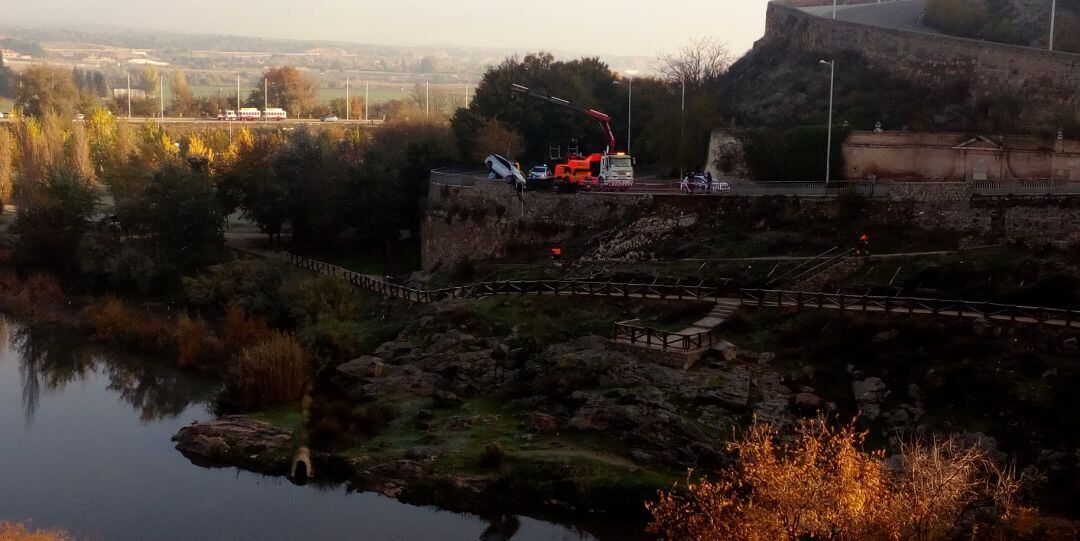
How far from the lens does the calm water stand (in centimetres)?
2444

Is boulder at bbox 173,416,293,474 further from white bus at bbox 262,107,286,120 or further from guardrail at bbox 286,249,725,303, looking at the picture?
white bus at bbox 262,107,286,120

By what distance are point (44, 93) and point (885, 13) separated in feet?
242

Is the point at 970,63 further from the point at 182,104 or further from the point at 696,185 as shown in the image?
the point at 182,104

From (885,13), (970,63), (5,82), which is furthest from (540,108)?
(5,82)

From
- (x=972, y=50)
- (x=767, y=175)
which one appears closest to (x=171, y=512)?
(x=767, y=175)

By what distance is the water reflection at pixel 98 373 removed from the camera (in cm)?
3438

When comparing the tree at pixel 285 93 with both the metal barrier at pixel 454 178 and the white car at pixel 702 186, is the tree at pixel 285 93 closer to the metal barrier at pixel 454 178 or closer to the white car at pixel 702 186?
the metal barrier at pixel 454 178

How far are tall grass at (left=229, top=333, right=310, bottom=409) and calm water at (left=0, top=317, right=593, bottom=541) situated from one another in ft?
5.23

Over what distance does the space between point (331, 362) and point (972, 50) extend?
1107 inches

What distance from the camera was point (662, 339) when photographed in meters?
28.9

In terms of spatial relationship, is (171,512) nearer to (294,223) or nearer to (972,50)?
(294,223)

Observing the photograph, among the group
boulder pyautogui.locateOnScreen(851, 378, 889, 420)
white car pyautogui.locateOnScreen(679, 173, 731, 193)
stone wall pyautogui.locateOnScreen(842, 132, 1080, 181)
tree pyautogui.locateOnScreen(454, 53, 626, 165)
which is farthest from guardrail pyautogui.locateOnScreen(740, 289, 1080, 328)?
tree pyautogui.locateOnScreen(454, 53, 626, 165)

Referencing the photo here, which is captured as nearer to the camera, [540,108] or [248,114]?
[540,108]

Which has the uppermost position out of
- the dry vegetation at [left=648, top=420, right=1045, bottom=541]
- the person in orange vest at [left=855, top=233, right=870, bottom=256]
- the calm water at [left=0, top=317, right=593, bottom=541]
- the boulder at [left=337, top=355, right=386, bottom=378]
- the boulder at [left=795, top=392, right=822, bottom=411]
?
the person in orange vest at [left=855, top=233, right=870, bottom=256]
